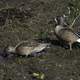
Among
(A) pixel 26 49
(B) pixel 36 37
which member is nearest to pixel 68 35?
(A) pixel 26 49

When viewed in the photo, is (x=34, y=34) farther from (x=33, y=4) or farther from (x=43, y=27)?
(x=33, y=4)

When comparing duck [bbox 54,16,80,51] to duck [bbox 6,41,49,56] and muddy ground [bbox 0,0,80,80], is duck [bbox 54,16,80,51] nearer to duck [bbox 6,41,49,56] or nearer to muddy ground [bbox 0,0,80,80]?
muddy ground [bbox 0,0,80,80]

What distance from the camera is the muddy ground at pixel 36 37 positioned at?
29.7 ft

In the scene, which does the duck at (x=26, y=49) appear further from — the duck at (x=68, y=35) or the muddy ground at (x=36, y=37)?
the duck at (x=68, y=35)

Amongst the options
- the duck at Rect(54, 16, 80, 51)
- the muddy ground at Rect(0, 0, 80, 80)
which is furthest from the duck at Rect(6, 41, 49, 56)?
the duck at Rect(54, 16, 80, 51)

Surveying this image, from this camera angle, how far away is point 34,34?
38.1ft

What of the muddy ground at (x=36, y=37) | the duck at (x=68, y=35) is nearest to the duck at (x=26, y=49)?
the muddy ground at (x=36, y=37)

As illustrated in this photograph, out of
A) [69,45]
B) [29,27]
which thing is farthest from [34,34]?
[69,45]

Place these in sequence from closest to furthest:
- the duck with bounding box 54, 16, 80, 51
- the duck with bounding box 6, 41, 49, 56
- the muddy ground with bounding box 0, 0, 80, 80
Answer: the muddy ground with bounding box 0, 0, 80, 80, the duck with bounding box 6, 41, 49, 56, the duck with bounding box 54, 16, 80, 51

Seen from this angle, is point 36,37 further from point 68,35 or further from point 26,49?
point 26,49

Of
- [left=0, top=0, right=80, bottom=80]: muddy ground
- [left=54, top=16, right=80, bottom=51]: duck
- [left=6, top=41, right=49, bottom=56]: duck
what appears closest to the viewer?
[left=0, top=0, right=80, bottom=80]: muddy ground

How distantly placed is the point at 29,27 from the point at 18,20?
460 mm

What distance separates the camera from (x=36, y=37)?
37.3 ft

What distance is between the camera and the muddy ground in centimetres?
904
